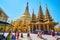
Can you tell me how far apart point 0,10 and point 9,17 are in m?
0.32

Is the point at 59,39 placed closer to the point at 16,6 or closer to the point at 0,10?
the point at 16,6

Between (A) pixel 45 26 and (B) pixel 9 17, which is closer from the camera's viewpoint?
(B) pixel 9 17

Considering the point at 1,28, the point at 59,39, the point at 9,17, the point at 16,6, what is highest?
the point at 16,6

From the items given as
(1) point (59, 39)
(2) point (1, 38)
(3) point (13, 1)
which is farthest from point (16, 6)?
(1) point (59, 39)

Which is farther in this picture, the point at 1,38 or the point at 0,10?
the point at 0,10

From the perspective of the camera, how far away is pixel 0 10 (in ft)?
10.8

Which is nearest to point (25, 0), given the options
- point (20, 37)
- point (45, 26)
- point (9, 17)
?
point (9, 17)

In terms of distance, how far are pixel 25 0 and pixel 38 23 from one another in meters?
1.37

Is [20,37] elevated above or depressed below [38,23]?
below

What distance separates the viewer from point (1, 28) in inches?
132

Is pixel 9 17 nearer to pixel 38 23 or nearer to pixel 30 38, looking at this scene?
pixel 30 38

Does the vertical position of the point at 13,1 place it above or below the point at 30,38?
above

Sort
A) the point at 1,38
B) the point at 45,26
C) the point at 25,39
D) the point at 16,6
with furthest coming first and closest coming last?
the point at 45,26 < the point at 16,6 < the point at 25,39 < the point at 1,38

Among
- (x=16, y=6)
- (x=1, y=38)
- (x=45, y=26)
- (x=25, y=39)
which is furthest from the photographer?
(x=45, y=26)
